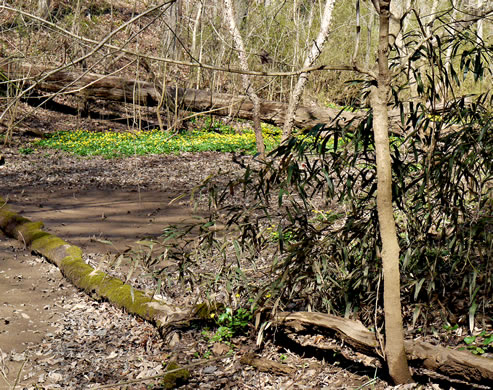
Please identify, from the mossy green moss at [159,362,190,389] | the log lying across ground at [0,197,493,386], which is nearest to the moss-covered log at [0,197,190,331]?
the log lying across ground at [0,197,493,386]

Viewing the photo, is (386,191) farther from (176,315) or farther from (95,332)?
(95,332)

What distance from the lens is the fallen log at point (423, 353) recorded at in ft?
7.97

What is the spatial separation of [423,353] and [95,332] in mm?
2910

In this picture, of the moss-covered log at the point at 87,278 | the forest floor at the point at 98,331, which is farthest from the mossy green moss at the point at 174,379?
the moss-covered log at the point at 87,278

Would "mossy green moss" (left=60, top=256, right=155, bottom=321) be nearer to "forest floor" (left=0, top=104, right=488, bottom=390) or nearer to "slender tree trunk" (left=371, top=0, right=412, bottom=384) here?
"forest floor" (left=0, top=104, right=488, bottom=390)

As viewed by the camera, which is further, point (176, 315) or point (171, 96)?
point (171, 96)

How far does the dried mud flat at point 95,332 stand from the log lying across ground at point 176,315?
0.37ft

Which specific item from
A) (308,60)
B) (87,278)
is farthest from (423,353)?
(308,60)

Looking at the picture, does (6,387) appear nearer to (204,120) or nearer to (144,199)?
(144,199)

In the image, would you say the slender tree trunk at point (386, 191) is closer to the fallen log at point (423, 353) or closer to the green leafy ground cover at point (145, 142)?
the fallen log at point (423, 353)

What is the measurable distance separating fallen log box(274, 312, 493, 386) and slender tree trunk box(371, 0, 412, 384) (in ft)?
0.39

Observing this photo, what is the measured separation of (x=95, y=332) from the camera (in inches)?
177

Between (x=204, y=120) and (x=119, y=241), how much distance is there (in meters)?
10.3

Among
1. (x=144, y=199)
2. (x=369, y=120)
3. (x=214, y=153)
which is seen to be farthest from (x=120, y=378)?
(x=214, y=153)
